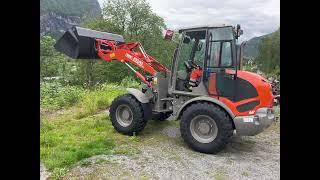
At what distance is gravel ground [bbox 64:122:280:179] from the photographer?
492 centimetres

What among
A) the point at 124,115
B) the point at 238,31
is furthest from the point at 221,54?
the point at 124,115

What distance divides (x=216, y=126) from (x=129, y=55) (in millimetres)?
2315

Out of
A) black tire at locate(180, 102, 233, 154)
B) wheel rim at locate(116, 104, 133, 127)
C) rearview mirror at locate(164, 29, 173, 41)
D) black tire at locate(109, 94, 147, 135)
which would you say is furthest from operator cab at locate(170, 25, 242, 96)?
wheel rim at locate(116, 104, 133, 127)

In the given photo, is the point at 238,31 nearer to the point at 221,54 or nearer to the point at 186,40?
the point at 221,54

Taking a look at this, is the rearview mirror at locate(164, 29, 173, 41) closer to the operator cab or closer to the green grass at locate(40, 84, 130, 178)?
the operator cab

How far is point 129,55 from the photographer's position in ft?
23.5

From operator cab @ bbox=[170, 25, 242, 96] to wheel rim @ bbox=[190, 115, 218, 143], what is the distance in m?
0.49

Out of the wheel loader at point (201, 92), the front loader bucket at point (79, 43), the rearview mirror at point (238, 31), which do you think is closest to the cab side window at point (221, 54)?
the wheel loader at point (201, 92)

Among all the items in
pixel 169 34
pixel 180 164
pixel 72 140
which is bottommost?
pixel 180 164

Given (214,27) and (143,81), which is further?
(143,81)

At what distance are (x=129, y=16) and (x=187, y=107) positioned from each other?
22.7 meters
